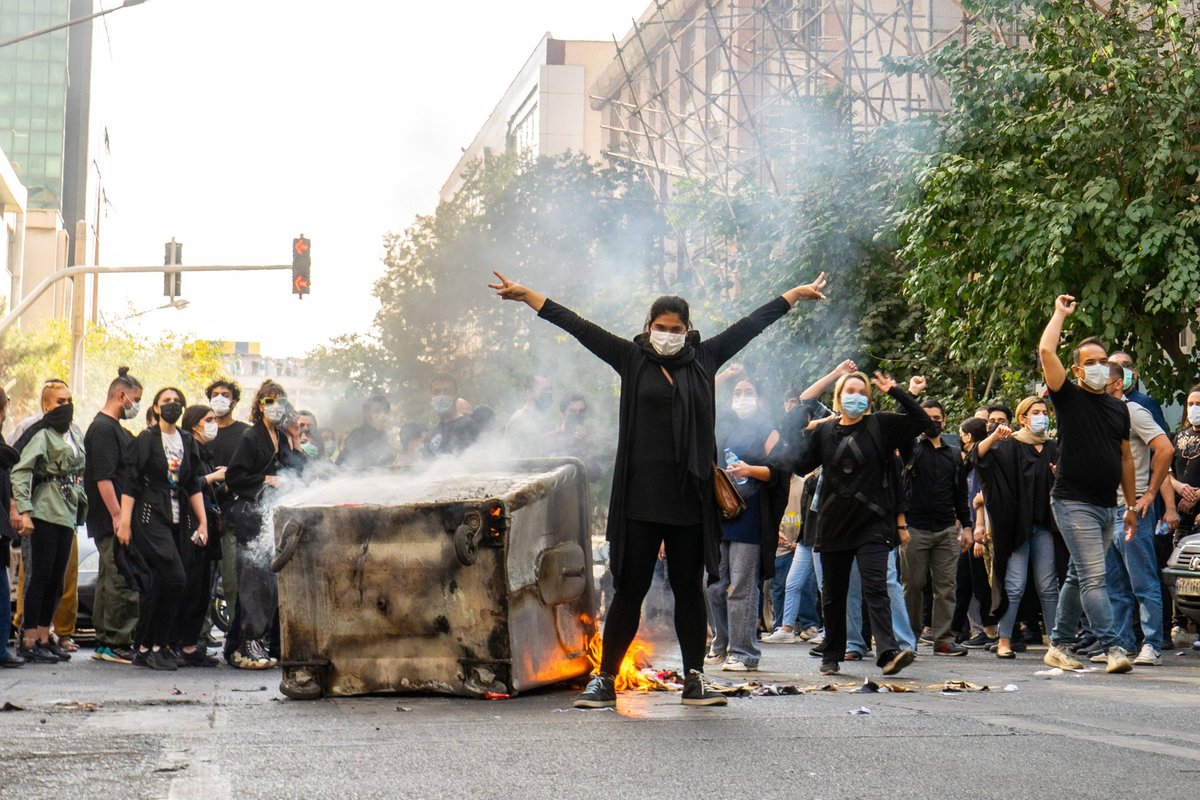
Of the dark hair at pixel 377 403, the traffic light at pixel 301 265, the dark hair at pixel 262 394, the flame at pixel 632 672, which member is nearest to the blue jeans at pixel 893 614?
the flame at pixel 632 672

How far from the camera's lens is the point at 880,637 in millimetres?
9039

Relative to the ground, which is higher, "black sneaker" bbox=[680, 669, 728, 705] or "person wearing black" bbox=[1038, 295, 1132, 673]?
"person wearing black" bbox=[1038, 295, 1132, 673]

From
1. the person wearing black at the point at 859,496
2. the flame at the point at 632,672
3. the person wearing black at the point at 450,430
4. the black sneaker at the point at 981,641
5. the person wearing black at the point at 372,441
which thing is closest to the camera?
the flame at the point at 632,672

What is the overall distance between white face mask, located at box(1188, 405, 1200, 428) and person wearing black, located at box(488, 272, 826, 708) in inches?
209

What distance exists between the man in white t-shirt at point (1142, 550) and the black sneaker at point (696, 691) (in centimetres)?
379

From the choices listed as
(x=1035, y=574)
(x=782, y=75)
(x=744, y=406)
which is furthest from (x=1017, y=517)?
(x=782, y=75)

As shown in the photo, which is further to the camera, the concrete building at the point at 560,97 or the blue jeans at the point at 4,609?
the concrete building at the point at 560,97

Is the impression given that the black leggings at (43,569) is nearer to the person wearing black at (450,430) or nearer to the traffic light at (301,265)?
the person wearing black at (450,430)

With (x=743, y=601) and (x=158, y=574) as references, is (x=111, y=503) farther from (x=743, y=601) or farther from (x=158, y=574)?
(x=743, y=601)

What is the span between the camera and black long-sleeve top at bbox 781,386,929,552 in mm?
9211

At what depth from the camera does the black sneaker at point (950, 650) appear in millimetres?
11438

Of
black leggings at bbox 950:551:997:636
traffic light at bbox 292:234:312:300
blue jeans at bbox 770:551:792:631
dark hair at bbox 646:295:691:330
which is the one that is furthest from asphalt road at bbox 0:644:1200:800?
traffic light at bbox 292:234:312:300

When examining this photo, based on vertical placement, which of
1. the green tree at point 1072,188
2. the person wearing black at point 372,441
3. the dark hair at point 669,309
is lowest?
the person wearing black at point 372,441

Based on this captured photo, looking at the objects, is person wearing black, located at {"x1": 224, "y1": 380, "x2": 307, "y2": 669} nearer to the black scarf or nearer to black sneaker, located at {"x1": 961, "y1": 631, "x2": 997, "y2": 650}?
the black scarf
